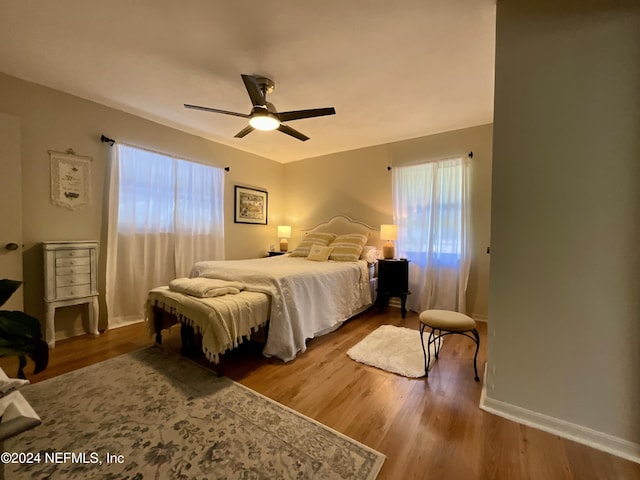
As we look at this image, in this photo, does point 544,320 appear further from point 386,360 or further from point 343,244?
point 343,244

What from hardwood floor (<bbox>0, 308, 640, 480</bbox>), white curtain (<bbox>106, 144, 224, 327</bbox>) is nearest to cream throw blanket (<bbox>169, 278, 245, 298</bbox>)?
hardwood floor (<bbox>0, 308, 640, 480</bbox>)

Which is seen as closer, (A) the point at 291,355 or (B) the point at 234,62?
(B) the point at 234,62

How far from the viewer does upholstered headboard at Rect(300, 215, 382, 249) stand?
169 inches

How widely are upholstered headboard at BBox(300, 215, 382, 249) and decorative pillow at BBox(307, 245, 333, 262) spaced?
28.4 inches

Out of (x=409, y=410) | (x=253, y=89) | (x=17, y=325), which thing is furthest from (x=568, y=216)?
(x=17, y=325)

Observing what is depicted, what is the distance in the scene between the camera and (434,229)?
12.1 feet

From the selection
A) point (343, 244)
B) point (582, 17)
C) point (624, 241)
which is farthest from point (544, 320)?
point (343, 244)

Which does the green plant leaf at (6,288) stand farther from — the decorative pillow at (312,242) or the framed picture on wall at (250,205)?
the framed picture on wall at (250,205)

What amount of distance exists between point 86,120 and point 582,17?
414 centimetres

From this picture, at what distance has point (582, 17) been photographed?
145 cm

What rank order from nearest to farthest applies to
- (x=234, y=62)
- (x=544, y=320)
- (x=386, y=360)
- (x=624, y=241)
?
(x=624, y=241), (x=544, y=320), (x=234, y=62), (x=386, y=360)

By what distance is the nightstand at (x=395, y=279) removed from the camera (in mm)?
3643

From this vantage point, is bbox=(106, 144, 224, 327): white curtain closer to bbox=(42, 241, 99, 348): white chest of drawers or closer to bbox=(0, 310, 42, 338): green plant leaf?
bbox=(42, 241, 99, 348): white chest of drawers

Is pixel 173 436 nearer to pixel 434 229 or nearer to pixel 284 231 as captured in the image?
pixel 434 229
